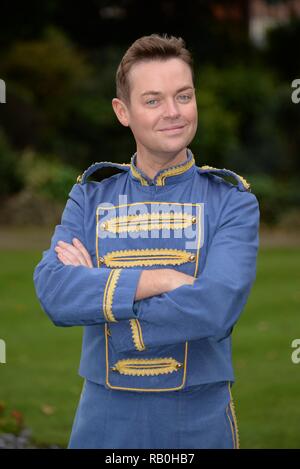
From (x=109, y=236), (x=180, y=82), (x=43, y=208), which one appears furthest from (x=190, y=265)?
(x=43, y=208)

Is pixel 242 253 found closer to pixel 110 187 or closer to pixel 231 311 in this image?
pixel 231 311

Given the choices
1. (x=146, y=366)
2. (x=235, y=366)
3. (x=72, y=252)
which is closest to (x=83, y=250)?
(x=72, y=252)

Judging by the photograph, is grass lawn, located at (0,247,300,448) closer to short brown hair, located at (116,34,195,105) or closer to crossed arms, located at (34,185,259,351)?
crossed arms, located at (34,185,259,351)

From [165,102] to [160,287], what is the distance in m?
0.66

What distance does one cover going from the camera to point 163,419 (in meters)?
3.05

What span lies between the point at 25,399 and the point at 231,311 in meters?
5.23

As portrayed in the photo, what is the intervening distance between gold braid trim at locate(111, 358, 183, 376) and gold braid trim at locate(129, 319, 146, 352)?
0.07 metres

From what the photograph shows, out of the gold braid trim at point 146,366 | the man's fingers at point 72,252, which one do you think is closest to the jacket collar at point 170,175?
the man's fingers at point 72,252

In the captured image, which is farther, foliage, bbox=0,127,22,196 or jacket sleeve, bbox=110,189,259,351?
foliage, bbox=0,127,22,196

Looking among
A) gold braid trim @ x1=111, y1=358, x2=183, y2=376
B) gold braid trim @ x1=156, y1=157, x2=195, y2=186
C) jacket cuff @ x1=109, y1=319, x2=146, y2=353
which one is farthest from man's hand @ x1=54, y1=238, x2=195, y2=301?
gold braid trim @ x1=156, y1=157, x2=195, y2=186

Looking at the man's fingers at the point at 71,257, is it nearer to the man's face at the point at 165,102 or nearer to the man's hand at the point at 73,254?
the man's hand at the point at 73,254

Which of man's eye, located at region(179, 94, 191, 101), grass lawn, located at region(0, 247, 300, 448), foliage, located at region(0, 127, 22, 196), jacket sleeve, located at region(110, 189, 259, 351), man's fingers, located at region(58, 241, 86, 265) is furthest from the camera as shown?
foliage, located at region(0, 127, 22, 196)

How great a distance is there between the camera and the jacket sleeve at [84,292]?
9.83ft

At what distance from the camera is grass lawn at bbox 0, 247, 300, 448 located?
7.11 meters
